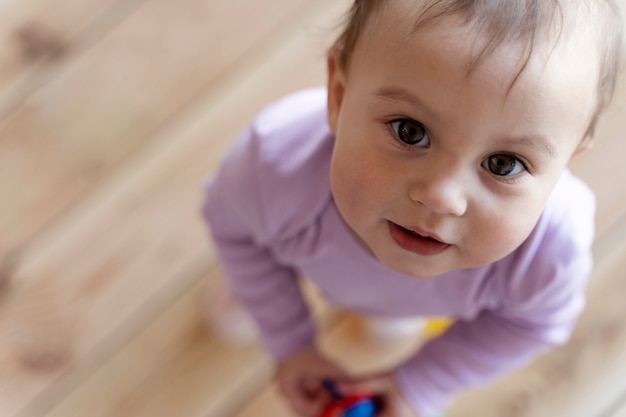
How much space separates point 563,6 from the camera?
52 cm

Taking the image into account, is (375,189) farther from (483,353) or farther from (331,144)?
(483,353)

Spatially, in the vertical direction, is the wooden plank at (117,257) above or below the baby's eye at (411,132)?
above

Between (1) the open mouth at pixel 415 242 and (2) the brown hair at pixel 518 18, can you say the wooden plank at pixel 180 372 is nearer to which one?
(1) the open mouth at pixel 415 242

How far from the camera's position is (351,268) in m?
0.75

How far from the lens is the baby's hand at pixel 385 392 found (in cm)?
88

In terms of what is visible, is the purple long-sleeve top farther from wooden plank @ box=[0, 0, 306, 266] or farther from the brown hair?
wooden plank @ box=[0, 0, 306, 266]

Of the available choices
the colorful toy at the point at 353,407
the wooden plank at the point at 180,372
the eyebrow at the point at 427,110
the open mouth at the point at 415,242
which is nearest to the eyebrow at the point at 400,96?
the eyebrow at the point at 427,110

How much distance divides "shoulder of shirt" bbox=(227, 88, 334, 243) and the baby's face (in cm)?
8

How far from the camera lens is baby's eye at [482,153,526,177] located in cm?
55

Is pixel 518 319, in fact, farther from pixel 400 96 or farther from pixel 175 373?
pixel 175 373

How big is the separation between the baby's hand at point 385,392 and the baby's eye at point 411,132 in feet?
1.30

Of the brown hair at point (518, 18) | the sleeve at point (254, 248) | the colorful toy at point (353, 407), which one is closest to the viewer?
the brown hair at point (518, 18)

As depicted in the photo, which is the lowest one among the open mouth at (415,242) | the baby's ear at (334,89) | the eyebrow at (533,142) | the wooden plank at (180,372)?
the eyebrow at (533,142)

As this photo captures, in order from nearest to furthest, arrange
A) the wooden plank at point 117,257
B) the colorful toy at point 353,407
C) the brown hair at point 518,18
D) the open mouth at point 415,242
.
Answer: the brown hair at point 518,18
the open mouth at point 415,242
the colorful toy at point 353,407
the wooden plank at point 117,257
